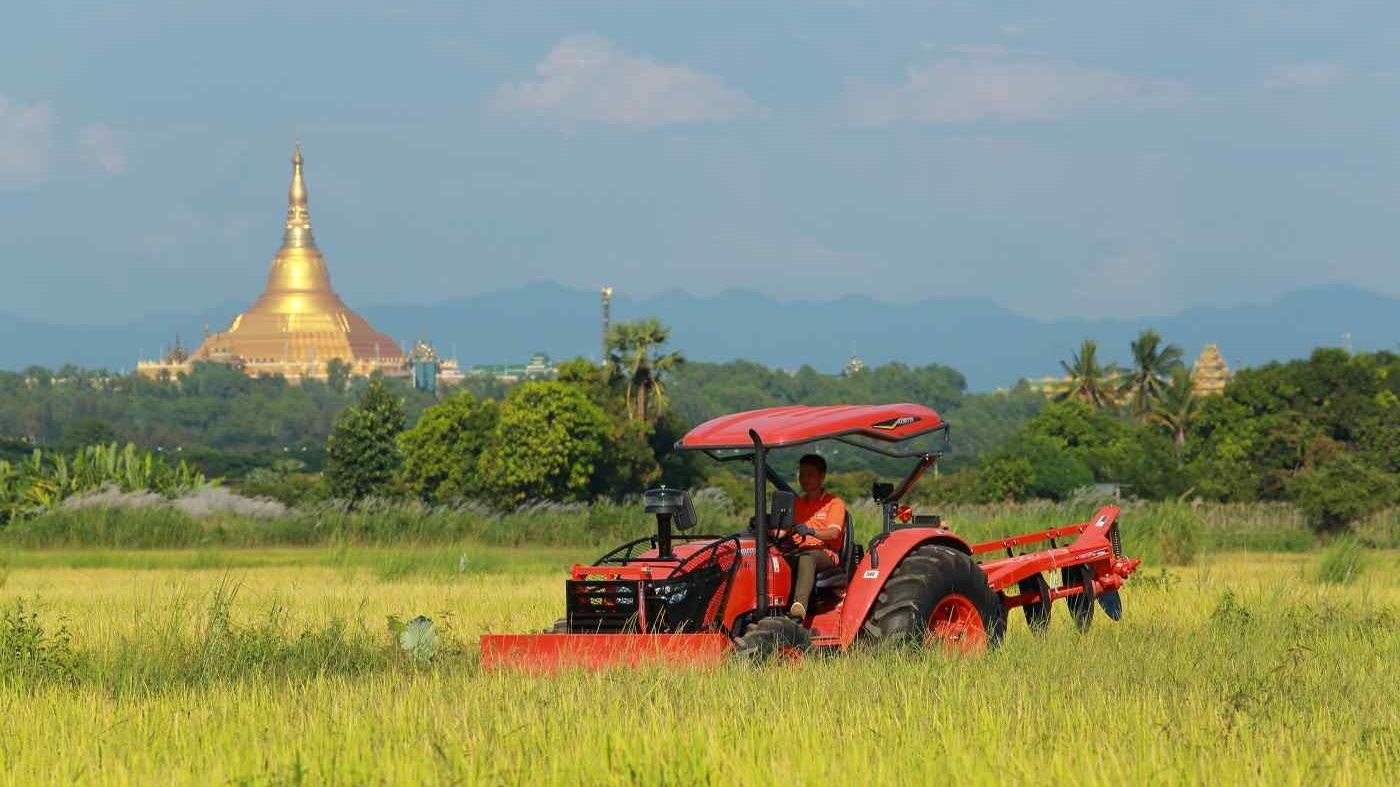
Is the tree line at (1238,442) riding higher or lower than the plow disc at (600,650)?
higher

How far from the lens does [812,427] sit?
1248 cm

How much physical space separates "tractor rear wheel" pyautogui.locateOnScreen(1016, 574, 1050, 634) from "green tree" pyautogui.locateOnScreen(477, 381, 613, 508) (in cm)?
6126

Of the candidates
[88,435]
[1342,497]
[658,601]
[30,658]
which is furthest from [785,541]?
[88,435]

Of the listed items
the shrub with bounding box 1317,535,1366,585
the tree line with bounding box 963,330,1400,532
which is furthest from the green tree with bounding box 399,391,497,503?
the shrub with bounding box 1317,535,1366,585

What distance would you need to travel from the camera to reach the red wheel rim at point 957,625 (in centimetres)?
1288

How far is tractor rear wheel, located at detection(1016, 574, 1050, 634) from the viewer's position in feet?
46.9

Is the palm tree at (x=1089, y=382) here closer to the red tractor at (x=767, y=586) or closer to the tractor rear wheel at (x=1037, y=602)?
the tractor rear wheel at (x=1037, y=602)

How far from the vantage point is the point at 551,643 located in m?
12.1

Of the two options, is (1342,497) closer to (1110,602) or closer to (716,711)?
(1110,602)

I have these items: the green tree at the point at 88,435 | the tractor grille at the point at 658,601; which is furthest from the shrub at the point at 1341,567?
the green tree at the point at 88,435

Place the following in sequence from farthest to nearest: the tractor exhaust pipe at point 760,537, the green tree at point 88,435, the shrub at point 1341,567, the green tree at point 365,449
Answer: the green tree at point 88,435
the green tree at point 365,449
the shrub at point 1341,567
the tractor exhaust pipe at point 760,537

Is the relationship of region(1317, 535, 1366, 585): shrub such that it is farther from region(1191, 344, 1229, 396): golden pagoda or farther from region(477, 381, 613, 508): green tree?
region(1191, 344, 1229, 396): golden pagoda

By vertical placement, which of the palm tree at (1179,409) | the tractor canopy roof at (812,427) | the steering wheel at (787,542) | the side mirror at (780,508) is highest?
the palm tree at (1179,409)

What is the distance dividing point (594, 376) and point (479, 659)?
71.1 metres
